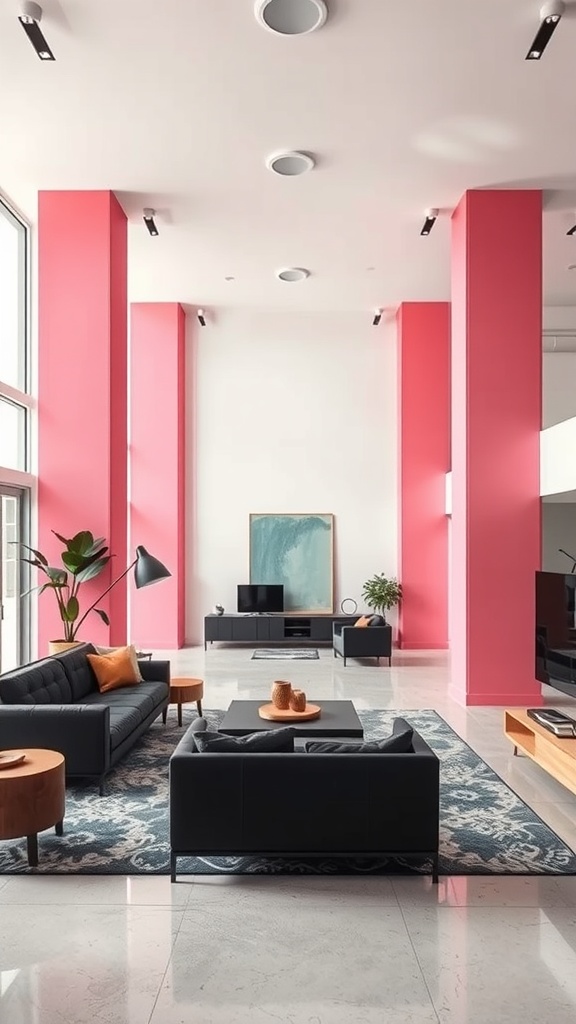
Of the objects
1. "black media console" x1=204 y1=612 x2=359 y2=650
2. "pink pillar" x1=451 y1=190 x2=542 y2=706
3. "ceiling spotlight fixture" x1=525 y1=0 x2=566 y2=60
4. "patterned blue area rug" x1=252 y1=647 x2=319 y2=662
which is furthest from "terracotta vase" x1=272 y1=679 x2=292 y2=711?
"black media console" x1=204 y1=612 x2=359 y2=650

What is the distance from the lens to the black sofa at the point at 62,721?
497cm

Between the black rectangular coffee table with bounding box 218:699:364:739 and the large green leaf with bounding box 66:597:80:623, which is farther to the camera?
the large green leaf with bounding box 66:597:80:623

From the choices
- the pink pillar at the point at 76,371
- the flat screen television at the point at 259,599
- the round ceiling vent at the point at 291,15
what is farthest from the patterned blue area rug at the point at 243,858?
the flat screen television at the point at 259,599

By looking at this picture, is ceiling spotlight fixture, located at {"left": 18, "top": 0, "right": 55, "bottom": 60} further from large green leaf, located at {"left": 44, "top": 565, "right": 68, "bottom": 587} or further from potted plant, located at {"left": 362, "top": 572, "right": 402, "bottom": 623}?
potted plant, located at {"left": 362, "top": 572, "right": 402, "bottom": 623}

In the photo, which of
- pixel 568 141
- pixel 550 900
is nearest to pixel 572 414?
pixel 568 141

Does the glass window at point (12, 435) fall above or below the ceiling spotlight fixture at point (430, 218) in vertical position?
below

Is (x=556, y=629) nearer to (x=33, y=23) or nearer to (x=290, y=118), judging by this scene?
(x=290, y=118)

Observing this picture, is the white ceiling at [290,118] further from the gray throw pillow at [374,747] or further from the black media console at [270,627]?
the black media console at [270,627]

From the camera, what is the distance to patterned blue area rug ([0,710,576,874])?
13.0 ft

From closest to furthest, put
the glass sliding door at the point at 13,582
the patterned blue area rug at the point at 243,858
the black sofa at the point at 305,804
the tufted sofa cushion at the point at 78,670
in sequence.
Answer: the black sofa at the point at 305,804
the patterned blue area rug at the point at 243,858
the tufted sofa cushion at the point at 78,670
the glass sliding door at the point at 13,582

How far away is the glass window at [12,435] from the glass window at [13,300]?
0.28 metres

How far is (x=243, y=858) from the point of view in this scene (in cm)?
410

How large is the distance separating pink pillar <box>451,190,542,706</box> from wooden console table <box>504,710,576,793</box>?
75.8 inches

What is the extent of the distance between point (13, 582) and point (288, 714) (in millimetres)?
3731
